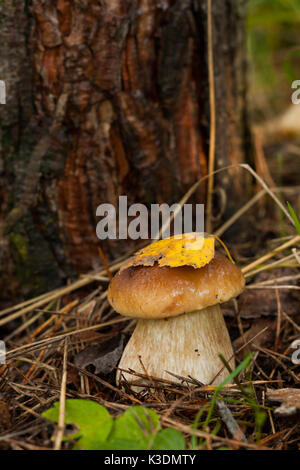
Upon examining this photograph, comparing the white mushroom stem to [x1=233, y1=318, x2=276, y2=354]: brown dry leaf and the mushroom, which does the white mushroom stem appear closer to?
the mushroom

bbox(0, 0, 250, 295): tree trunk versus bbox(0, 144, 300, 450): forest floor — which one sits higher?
bbox(0, 0, 250, 295): tree trunk

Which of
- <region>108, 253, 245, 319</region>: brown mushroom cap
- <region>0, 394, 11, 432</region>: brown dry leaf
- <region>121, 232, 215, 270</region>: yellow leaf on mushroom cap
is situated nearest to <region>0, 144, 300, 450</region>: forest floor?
<region>0, 394, 11, 432</region>: brown dry leaf

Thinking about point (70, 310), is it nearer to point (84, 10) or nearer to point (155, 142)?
→ point (155, 142)

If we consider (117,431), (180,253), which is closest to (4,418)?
(117,431)

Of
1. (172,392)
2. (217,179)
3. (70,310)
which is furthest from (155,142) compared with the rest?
(172,392)

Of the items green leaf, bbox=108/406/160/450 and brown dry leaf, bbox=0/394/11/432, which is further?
brown dry leaf, bbox=0/394/11/432

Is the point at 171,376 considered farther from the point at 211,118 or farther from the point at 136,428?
the point at 211,118

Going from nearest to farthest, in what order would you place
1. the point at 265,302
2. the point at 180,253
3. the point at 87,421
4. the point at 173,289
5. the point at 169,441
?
the point at 169,441 < the point at 87,421 < the point at 173,289 < the point at 180,253 < the point at 265,302
